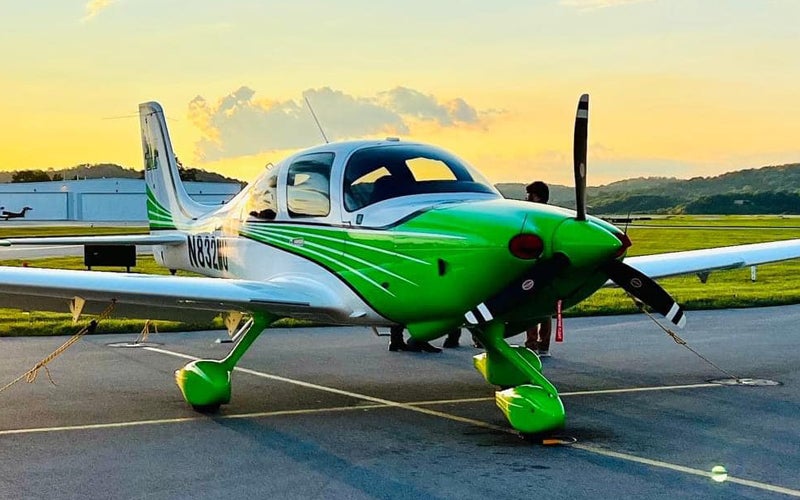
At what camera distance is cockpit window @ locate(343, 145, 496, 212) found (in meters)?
8.13

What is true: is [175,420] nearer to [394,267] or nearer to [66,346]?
[66,346]

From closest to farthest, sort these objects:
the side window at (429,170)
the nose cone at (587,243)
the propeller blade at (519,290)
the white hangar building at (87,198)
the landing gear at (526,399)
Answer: the nose cone at (587,243)
the propeller blade at (519,290)
the landing gear at (526,399)
the side window at (429,170)
the white hangar building at (87,198)

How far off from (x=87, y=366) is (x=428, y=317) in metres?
5.06

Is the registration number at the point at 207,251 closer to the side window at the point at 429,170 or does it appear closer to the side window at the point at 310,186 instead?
the side window at the point at 310,186

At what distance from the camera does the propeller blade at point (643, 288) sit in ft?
23.4

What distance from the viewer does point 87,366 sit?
35.1 ft

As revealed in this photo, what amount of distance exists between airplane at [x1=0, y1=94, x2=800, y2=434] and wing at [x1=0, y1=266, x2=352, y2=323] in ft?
0.06

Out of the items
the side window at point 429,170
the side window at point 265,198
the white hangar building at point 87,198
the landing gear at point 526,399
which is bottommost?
the white hangar building at point 87,198

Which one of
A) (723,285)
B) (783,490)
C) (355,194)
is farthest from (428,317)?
(723,285)

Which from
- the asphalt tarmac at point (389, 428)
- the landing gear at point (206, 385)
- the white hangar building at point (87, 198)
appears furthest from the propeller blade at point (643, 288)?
the white hangar building at point (87, 198)

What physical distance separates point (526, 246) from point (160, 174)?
893 cm

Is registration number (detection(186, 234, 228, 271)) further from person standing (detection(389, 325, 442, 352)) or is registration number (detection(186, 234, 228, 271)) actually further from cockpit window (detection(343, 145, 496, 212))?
cockpit window (detection(343, 145, 496, 212))

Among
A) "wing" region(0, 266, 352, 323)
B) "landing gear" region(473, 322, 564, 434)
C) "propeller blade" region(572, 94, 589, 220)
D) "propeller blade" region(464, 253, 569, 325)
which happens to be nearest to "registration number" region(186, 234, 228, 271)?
"wing" region(0, 266, 352, 323)

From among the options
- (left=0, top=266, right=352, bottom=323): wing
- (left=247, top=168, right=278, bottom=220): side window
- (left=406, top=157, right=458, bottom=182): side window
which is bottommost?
(left=0, top=266, right=352, bottom=323): wing
